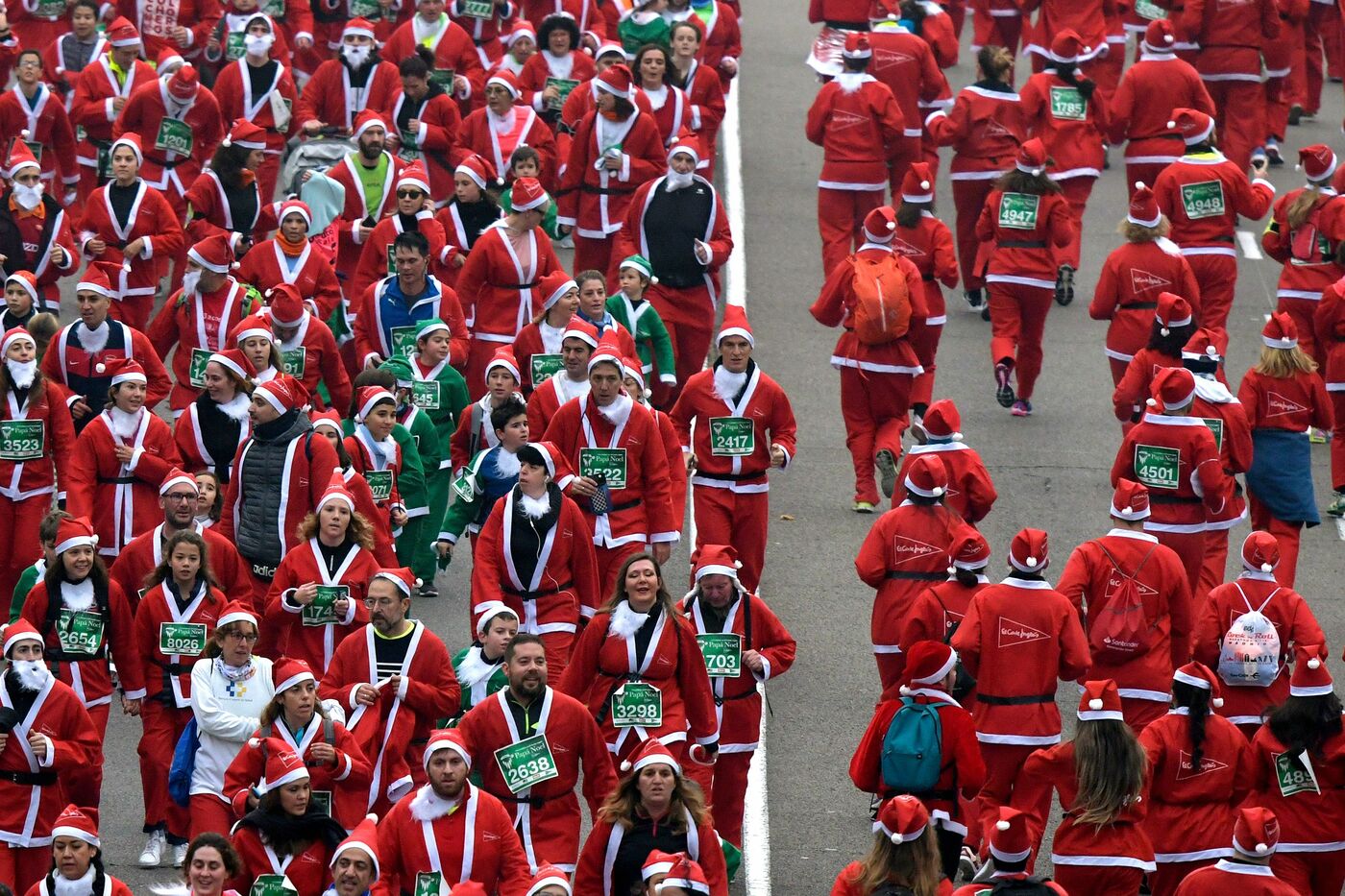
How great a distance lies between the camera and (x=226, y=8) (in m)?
22.7

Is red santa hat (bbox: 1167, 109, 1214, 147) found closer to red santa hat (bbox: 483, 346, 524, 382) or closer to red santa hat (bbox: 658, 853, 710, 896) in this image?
red santa hat (bbox: 483, 346, 524, 382)

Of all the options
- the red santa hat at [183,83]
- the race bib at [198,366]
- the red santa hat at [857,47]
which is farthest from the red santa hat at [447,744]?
the red santa hat at [183,83]

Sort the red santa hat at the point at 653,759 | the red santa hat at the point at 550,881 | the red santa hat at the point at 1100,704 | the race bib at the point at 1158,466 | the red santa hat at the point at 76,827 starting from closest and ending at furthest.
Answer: the red santa hat at the point at 550,881 → the red santa hat at the point at 76,827 → the red santa hat at the point at 653,759 → the red santa hat at the point at 1100,704 → the race bib at the point at 1158,466

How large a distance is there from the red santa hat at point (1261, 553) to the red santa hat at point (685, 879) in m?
4.04

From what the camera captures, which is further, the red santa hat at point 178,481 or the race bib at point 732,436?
the race bib at point 732,436

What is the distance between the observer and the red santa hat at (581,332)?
1452cm

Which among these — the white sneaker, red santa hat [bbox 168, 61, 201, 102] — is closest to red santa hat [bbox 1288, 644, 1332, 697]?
the white sneaker

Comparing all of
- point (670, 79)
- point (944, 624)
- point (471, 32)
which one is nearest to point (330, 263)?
point (670, 79)

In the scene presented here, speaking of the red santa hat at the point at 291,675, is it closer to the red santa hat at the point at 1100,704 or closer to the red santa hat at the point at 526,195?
the red santa hat at the point at 1100,704

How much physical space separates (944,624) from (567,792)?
7.25 ft

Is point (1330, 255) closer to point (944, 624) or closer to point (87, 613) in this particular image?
point (944, 624)

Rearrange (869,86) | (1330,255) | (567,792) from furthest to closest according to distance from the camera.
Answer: (869,86) → (1330,255) → (567,792)

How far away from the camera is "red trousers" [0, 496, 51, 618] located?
14.8 metres

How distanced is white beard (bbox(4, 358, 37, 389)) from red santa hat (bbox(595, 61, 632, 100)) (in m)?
5.54
